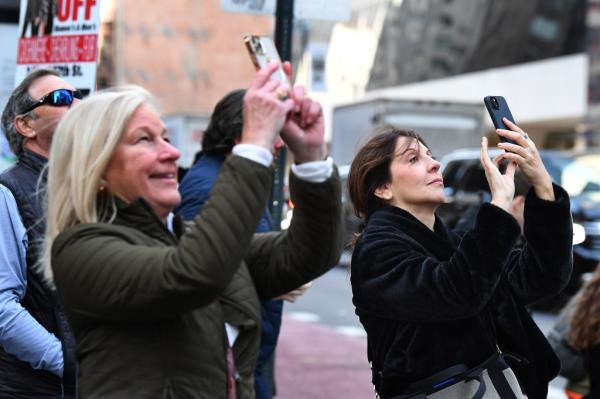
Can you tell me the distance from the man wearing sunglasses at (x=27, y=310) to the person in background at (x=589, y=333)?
2.11 metres

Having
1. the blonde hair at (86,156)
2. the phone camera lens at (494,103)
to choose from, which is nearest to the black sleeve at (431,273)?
the phone camera lens at (494,103)

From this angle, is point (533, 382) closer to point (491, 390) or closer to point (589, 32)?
point (491, 390)

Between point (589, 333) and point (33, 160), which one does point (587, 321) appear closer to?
point (589, 333)

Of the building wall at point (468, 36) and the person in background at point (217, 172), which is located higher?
the person in background at point (217, 172)

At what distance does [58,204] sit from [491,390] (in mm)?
1519

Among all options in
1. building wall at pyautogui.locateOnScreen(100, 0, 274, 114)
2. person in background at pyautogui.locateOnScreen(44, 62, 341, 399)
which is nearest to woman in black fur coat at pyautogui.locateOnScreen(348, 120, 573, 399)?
person in background at pyautogui.locateOnScreen(44, 62, 341, 399)

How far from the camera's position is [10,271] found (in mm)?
3441

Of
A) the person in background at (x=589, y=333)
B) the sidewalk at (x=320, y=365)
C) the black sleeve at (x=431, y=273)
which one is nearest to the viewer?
the black sleeve at (x=431, y=273)

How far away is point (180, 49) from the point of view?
4188 centimetres

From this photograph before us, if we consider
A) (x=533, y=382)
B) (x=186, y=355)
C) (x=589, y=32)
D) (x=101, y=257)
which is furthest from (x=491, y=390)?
(x=589, y=32)

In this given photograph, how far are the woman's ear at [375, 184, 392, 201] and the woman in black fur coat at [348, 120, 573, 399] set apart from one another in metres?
0.03

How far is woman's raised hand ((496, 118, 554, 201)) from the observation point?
3.24 m

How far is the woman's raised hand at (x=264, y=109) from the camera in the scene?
237 centimetres

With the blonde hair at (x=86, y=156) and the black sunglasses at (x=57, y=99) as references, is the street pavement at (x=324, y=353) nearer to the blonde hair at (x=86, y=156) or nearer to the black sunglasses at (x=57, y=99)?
the black sunglasses at (x=57, y=99)
